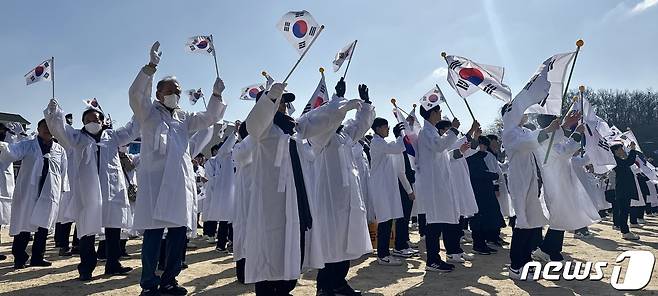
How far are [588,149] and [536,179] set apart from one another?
264 cm

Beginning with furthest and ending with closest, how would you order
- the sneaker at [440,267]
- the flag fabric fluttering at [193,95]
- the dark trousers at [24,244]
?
A: the flag fabric fluttering at [193,95] → the dark trousers at [24,244] → the sneaker at [440,267]

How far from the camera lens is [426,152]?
270 inches

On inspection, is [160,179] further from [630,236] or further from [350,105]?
[630,236]

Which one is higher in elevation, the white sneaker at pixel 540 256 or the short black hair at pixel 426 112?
the short black hair at pixel 426 112

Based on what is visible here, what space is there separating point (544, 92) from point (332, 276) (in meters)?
3.54

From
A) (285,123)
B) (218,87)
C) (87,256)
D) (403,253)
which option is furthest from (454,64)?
(87,256)

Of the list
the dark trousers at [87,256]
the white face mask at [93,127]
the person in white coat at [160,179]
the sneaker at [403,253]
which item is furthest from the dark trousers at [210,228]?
the person in white coat at [160,179]

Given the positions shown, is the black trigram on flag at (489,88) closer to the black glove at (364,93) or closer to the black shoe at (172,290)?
the black glove at (364,93)

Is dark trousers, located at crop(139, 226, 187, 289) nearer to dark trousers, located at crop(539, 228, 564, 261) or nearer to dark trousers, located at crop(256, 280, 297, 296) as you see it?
dark trousers, located at crop(256, 280, 297, 296)

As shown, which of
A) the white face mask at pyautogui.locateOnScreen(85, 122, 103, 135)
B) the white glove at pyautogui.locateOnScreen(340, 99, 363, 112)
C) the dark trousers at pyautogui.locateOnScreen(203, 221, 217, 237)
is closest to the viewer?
the white glove at pyautogui.locateOnScreen(340, 99, 363, 112)

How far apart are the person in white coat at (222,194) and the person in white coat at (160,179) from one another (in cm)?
363

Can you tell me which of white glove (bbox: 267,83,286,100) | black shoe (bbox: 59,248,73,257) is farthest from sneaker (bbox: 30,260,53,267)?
white glove (bbox: 267,83,286,100)

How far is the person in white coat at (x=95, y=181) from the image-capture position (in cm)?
585

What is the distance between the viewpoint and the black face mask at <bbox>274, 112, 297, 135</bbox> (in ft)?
13.1
